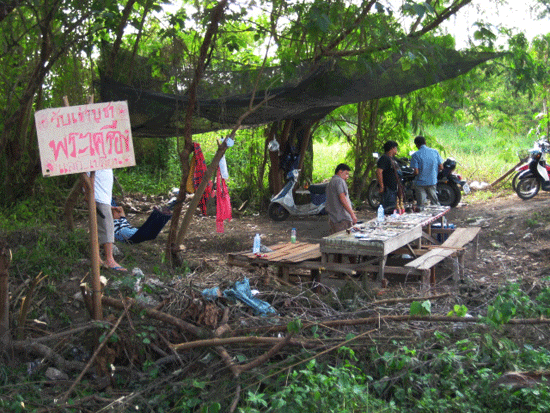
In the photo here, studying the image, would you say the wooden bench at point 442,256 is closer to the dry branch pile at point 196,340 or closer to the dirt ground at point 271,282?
the dirt ground at point 271,282

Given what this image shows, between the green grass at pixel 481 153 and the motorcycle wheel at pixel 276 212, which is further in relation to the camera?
the green grass at pixel 481 153

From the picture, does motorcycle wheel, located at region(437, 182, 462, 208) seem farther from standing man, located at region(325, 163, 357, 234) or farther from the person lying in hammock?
the person lying in hammock

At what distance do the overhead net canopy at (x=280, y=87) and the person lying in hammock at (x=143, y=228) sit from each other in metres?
0.97

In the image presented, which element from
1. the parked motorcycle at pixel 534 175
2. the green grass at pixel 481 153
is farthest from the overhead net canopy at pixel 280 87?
the parked motorcycle at pixel 534 175

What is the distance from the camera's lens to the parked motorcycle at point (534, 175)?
39.0ft

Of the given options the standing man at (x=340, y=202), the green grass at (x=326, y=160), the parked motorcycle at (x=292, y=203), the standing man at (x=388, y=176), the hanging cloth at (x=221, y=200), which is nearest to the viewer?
the standing man at (x=340, y=202)

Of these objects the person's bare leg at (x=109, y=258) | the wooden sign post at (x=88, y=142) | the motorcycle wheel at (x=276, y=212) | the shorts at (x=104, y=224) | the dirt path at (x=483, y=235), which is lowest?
the dirt path at (x=483, y=235)

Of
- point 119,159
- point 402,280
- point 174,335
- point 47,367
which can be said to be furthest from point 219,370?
point 402,280

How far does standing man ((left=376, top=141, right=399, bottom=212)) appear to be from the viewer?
30.6 ft

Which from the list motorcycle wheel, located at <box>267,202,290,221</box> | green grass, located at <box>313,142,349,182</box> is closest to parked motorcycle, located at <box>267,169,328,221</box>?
motorcycle wheel, located at <box>267,202,290,221</box>

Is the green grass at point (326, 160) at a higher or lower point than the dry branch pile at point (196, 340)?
higher

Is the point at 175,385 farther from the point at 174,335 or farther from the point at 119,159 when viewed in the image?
the point at 119,159

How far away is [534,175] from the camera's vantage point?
39.4 ft

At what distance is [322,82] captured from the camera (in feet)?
22.5
